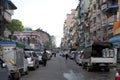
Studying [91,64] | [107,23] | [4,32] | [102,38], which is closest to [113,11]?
A: [107,23]

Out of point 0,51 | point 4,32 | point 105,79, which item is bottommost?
point 105,79

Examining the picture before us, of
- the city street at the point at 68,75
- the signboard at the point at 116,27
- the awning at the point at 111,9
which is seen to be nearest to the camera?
the city street at the point at 68,75

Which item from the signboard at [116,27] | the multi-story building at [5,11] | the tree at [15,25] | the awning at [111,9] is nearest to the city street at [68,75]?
the signboard at [116,27]

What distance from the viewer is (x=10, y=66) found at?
24.1 meters

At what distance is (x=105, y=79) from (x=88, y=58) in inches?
460

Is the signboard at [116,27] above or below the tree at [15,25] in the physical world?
below

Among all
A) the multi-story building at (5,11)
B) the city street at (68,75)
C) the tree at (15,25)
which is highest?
the tree at (15,25)

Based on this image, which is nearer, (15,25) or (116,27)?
(116,27)

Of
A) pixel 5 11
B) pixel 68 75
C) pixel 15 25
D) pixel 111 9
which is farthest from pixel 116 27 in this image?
pixel 15 25

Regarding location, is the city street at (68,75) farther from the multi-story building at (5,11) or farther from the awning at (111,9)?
the awning at (111,9)

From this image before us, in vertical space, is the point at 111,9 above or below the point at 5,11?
above

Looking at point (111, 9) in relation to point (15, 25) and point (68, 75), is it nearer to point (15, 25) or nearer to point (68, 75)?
point (68, 75)

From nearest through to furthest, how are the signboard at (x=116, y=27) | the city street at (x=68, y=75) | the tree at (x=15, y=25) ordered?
the city street at (x=68, y=75)
the signboard at (x=116, y=27)
the tree at (x=15, y=25)

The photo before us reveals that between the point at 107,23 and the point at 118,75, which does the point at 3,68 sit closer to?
the point at 118,75
